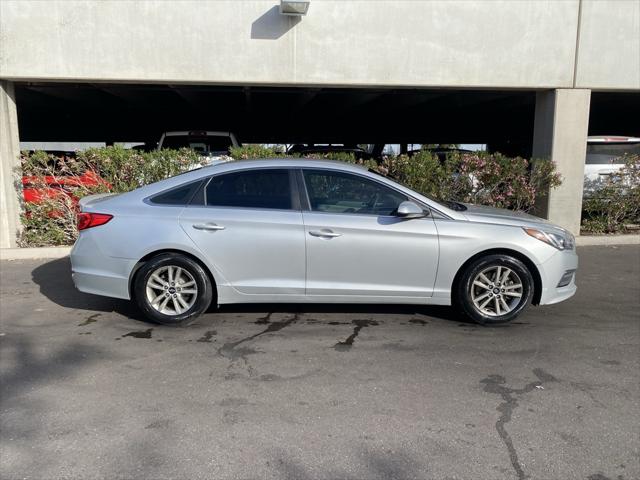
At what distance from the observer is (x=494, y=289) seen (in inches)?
203

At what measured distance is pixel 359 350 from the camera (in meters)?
4.62

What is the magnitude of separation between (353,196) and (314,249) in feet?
2.19

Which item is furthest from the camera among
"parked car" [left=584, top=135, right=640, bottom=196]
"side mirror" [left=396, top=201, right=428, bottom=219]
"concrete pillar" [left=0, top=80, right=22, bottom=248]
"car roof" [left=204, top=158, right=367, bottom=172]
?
"parked car" [left=584, top=135, right=640, bottom=196]

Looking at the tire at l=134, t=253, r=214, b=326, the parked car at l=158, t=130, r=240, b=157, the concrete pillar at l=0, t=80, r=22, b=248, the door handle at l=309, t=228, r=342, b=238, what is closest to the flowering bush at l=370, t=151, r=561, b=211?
the parked car at l=158, t=130, r=240, b=157

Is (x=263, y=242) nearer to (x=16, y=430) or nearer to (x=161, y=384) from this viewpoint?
(x=161, y=384)

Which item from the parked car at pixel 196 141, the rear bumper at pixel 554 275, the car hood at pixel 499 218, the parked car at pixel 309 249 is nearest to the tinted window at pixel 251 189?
the parked car at pixel 309 249

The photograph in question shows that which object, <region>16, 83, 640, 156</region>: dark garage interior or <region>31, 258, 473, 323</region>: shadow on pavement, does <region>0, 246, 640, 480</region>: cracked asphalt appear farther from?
<region>16, 83, 640, 156</region>: dark garage interior

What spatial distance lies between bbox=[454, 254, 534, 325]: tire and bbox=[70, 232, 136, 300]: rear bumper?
323 centimetres

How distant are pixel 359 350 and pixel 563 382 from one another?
1617mm

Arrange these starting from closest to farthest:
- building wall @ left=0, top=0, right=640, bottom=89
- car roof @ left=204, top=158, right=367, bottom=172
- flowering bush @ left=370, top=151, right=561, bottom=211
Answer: car roof @ left=204, top=158, right=367, bottom=172
building wall @ left=0, top=0, right=640, bottom=89
flowering bush @ left=370, top=151, right=561, bottom=211

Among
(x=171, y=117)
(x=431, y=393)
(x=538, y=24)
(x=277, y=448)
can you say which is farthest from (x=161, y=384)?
(x=171, y=117)

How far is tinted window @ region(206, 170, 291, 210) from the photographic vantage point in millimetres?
5234

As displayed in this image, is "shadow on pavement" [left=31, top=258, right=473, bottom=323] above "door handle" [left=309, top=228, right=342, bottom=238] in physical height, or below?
below

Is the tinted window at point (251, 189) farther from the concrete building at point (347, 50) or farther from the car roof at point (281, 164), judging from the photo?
the concrete building at point (347, 50)
